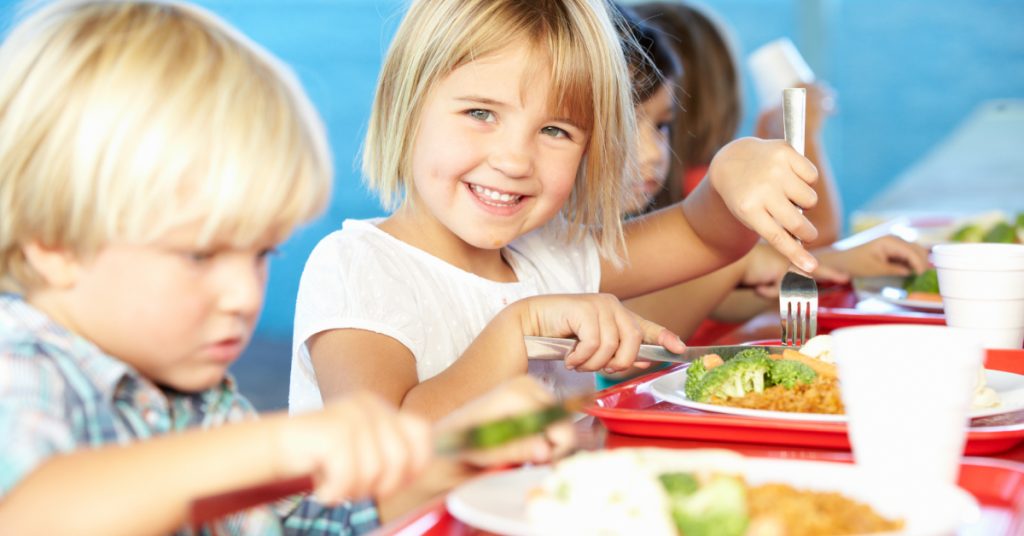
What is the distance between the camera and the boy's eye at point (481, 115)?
1.66 m

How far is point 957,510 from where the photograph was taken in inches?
30.0

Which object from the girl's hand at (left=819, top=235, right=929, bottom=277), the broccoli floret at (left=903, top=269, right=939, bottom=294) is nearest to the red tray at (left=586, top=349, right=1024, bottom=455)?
the broccoli floret at (left=903, top=269, right=939, bottom=294)

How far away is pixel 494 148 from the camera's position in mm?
1648

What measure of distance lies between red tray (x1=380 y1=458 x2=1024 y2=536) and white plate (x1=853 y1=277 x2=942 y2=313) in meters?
0.96

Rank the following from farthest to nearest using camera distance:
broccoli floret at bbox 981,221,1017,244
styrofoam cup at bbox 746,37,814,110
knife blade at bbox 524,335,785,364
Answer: styrofoam cup at bbox 746,37,814,110
broccoli floret at bbox 981,221,1017,244
knife blade at bbox 524,335,785,364

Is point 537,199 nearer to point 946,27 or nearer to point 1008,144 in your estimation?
point 1008,144

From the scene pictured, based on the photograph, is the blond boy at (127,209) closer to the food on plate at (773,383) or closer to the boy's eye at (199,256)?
the boy's eye at (199,256)

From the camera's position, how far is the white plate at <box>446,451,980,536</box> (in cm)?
75

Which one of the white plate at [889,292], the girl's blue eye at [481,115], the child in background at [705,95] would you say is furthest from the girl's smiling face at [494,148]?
the child in background at [705,95]

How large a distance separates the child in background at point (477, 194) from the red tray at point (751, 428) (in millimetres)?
255

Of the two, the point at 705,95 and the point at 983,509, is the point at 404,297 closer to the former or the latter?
the point at 983,509

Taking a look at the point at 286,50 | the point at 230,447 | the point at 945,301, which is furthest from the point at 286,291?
the point at 230,447

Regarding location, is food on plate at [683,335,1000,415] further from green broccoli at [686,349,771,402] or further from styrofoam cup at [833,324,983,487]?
styrofoam cup at [833,324,983,487]

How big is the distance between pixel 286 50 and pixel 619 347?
5791 mm
